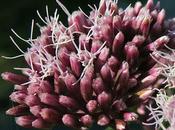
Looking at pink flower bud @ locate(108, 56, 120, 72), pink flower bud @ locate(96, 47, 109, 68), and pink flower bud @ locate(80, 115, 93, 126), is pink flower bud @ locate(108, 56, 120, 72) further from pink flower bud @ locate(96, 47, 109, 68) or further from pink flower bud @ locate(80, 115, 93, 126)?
pink flower bud @ locate(80, 115, 93, 126)

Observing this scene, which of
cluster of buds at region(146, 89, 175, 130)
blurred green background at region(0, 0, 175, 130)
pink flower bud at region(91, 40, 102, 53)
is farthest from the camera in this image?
blurred green background at region(0, 0, 175, 130)

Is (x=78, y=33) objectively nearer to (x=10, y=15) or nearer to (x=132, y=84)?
(x=132, y=84)

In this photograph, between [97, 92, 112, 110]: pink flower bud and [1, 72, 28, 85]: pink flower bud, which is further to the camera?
[1, 72, 28, 85]: pink flower bud

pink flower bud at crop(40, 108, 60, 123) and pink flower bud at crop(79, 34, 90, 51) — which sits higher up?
pink flower bud at crop(79, 34, 90, 51)

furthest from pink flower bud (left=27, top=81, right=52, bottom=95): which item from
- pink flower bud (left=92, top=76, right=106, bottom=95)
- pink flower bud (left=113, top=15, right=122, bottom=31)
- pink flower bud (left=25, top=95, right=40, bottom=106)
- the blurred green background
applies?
the blurred green background

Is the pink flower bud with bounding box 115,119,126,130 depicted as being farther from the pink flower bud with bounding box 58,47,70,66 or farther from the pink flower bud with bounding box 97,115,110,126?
the pink flower bud with bounding box 58,47,70,66

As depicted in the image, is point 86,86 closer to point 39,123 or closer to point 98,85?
point 98,85

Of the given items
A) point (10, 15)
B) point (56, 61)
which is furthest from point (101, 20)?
point (10, 15)

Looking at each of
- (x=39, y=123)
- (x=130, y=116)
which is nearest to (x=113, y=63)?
(x=130, y=116)

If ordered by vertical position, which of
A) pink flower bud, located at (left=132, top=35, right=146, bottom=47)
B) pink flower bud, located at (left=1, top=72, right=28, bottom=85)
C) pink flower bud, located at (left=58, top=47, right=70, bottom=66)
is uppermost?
pink flower bud, located at (left=1, top=72, right=28, bottom=85)

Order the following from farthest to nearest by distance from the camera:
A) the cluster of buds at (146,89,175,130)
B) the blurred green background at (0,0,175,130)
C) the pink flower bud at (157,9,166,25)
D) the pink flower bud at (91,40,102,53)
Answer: the blurred green background at (0,0,175,130) → the pink flower bud at (157,9,166,25) → the pink flower bud at (91,40,102,53) → the cluster of buds at (146,89,175,130)

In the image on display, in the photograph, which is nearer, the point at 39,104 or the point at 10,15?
the point at 39,104
